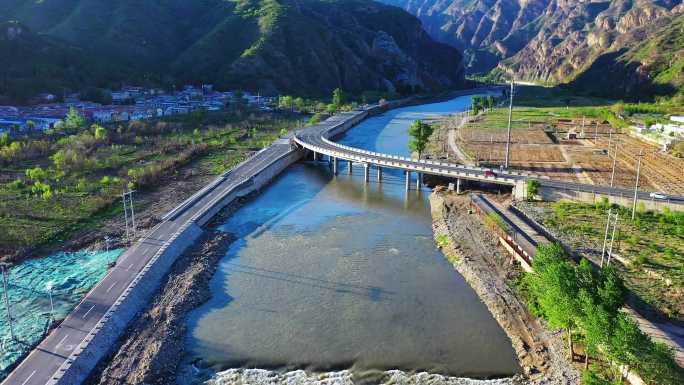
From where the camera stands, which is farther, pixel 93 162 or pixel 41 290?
pixel 93 162

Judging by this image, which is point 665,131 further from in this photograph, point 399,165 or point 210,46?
point 210,46

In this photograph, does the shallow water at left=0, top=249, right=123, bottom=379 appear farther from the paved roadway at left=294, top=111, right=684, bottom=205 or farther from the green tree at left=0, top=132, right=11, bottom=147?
the green tree at left=0, top=132, right=11, bottom=147

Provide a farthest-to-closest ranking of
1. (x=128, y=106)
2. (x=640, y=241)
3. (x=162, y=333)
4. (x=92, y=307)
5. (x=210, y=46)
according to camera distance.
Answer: (x=210, y=46) → (x=128, y=106) → (x=640, y=241) → (x=92, y=307) → (x=162, y=333)

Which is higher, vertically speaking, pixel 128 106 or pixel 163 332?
pixel 128 106

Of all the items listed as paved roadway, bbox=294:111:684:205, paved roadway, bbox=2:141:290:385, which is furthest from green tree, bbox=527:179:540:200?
paved roadway, bbox=2:141:290:385

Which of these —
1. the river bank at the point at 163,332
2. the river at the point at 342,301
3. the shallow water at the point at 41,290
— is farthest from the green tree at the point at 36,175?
the river bank at the point at 163,332

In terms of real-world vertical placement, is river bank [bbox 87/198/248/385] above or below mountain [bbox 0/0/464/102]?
below

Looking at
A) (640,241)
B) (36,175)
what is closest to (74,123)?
(36,175)
